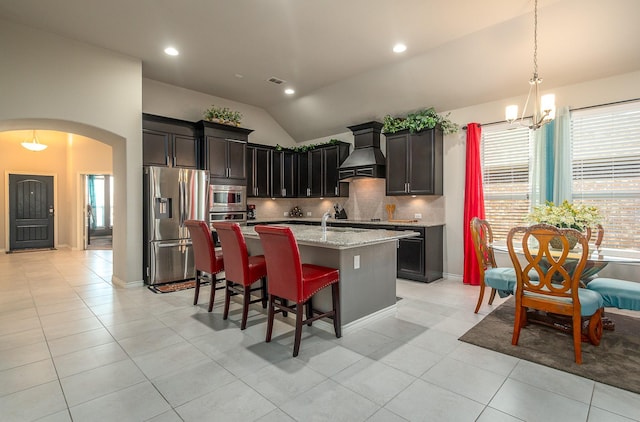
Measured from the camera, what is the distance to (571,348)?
2.81 meters

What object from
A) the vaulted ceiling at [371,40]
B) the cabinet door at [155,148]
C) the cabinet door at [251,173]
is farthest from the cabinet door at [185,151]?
the cabinet door at [251,173]

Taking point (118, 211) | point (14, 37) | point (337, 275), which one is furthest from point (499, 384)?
point (14, 37)

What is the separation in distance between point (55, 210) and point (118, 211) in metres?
5.76

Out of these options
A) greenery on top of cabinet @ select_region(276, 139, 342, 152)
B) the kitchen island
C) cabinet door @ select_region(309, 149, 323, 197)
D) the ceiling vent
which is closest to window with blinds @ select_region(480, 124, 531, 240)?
the kitchen island

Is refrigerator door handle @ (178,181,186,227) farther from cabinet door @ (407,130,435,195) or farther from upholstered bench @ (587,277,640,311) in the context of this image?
upholstered bench @ (587,277,640,311)

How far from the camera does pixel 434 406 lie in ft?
6.67

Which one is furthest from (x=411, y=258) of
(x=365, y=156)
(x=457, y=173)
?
(x=365, y=156)

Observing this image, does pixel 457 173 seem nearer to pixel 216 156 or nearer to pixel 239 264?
pixel 239 264

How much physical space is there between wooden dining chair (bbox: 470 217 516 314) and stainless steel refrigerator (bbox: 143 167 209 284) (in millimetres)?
4113

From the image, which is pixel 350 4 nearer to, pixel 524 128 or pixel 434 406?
pixel 524 128

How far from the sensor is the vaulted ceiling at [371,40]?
3.51 metres

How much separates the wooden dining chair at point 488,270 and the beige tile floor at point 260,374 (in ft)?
1.36

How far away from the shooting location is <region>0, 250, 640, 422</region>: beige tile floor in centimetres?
199

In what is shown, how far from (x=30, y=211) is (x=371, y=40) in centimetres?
970
